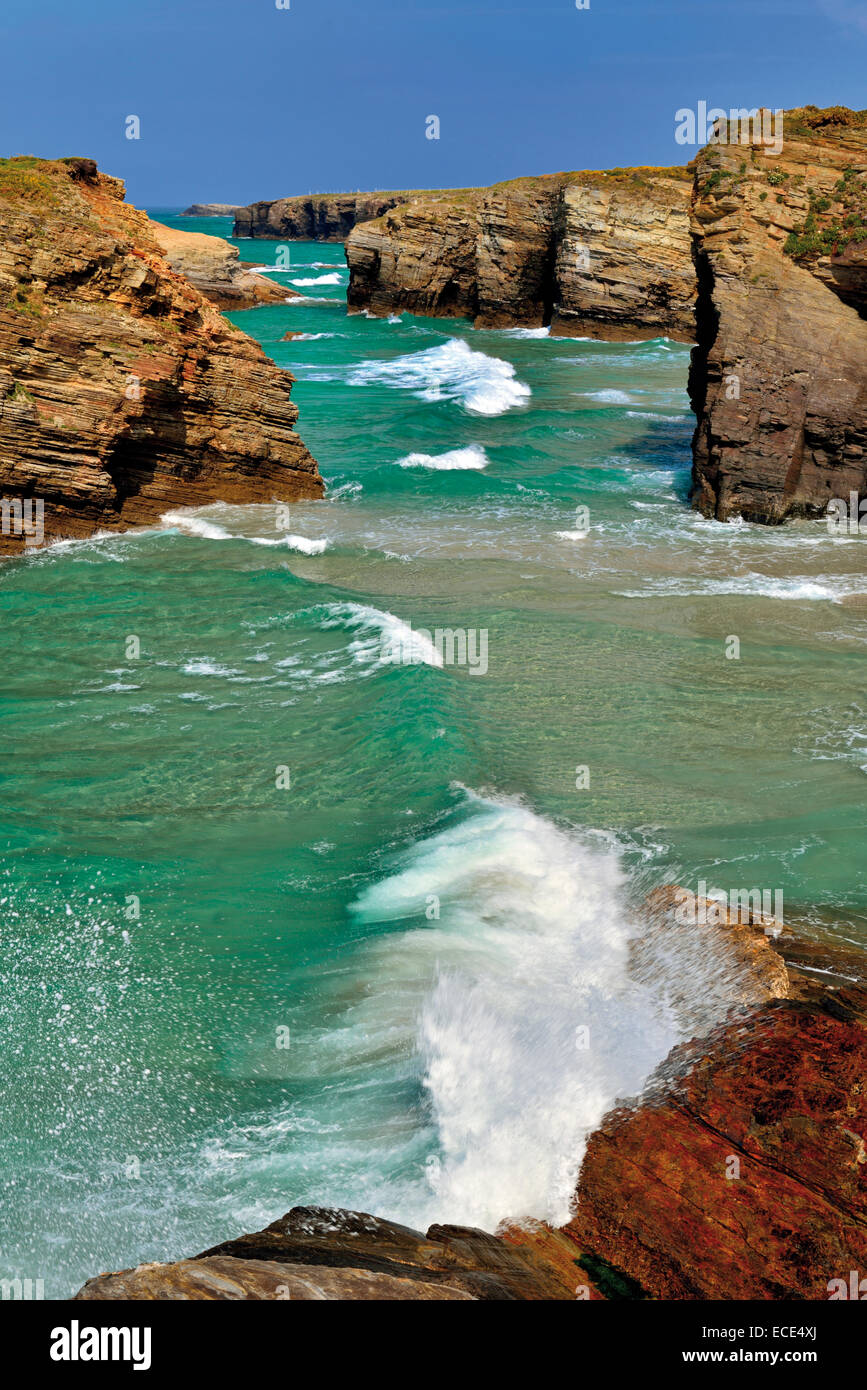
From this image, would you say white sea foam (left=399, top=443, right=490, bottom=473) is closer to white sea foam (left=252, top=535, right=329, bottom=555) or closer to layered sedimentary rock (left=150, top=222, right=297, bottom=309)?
white sea foam (left=252, top=535, right=329, bottom=555)

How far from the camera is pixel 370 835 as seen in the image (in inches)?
398

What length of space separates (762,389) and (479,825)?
570 inches

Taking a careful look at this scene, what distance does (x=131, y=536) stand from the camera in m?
19.5

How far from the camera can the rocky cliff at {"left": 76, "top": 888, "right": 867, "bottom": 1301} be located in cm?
421

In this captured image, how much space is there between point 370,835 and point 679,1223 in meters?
5.62

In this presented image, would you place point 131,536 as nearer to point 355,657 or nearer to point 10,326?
point 10,326

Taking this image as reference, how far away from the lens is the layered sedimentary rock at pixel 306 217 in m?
160

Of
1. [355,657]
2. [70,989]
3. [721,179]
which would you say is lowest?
[70,989]

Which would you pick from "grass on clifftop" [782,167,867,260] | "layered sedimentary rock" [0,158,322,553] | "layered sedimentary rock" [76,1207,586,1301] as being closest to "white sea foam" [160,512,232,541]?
"layered sedimentary rock" [0,158,322,553]

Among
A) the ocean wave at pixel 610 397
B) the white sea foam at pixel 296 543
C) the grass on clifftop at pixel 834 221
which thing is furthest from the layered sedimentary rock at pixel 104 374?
the ocean wave at pixel 610 397

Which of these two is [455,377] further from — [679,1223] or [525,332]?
[679,1223]
